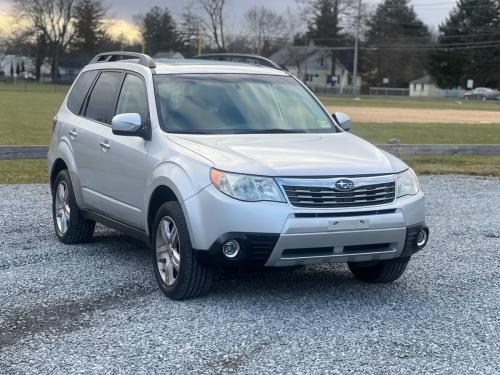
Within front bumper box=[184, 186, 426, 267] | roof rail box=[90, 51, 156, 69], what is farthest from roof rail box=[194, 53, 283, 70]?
front bumper box=[184, 186, 426, 267]

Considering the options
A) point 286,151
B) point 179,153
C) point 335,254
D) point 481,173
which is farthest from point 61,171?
point 481,173

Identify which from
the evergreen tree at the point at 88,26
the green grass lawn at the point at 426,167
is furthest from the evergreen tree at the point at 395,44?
the green grass lawn at the point at 426,167

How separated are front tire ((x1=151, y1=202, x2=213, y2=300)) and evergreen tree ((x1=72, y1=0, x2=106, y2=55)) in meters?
104

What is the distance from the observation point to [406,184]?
18.8 feet

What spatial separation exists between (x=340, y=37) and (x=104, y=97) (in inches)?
3891

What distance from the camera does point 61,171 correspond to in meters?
7.95

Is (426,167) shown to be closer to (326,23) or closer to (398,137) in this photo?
(398,137)

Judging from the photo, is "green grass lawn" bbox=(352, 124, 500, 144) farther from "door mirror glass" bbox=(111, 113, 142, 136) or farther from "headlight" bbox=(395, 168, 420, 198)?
"door mirror glass" bbox=(111, 113, 142, 136)

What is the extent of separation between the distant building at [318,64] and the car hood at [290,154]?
296 ft

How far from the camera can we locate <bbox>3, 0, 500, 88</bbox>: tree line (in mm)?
91625

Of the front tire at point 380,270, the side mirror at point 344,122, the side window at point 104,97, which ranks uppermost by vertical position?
the side window at point 104,97

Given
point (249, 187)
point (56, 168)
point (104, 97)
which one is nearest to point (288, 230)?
point (249, 187)

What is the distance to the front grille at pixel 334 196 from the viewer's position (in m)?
5.20

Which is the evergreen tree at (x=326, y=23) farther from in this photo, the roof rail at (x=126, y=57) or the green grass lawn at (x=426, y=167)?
the roof rail at (x=126, y=57)
